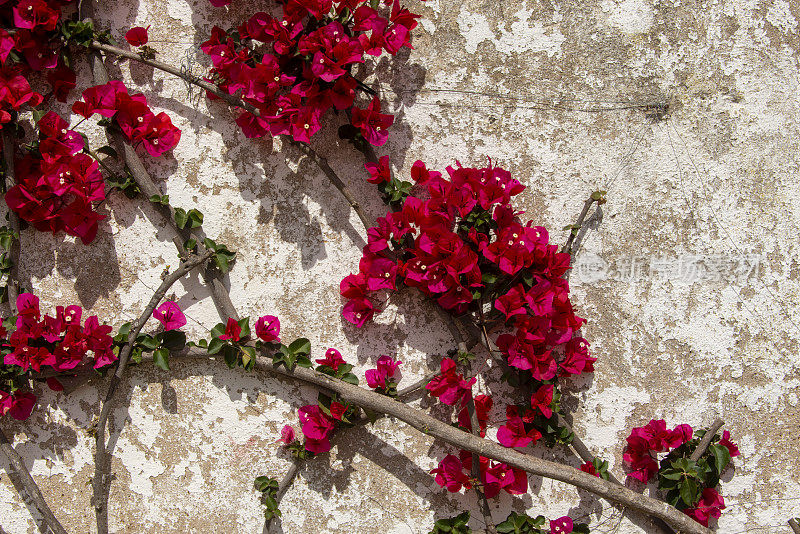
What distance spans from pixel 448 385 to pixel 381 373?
8.7 inches

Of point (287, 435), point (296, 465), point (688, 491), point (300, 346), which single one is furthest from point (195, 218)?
point (688, 491)

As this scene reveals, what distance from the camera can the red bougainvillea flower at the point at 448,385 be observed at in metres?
1.91

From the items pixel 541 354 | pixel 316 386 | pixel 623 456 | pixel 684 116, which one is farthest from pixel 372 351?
pixel 684 116

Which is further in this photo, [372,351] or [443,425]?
[372,351]

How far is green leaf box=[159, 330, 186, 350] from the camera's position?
1985 mm

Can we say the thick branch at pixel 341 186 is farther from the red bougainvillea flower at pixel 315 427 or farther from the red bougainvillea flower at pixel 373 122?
the red bougainvillea flower at pixel 315 427

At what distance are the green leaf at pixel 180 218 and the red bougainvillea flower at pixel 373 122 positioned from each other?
0.63 m

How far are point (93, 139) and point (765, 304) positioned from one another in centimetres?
234

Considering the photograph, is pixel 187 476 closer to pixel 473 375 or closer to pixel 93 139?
pixel 473 375

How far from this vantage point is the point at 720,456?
6.31 feet

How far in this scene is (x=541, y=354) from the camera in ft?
6.32

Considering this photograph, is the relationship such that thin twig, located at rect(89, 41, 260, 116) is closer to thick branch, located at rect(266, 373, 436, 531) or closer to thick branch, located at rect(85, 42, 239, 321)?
thick branch, located at rect(85, 42, 239, 321)

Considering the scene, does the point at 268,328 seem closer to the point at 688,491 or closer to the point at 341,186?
the point at 341,186

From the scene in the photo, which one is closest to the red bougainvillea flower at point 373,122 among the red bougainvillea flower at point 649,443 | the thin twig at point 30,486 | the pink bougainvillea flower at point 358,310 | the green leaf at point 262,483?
the pink bougainvillea flower at point 358,310
